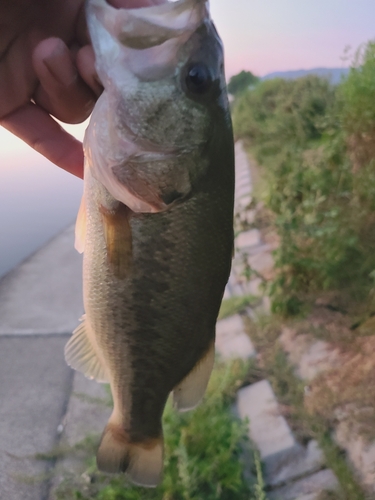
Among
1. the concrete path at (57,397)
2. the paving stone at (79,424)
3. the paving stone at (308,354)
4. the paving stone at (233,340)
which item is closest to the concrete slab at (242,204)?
the concrete path at (57,397)

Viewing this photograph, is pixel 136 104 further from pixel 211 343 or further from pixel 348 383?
pixel 348 383

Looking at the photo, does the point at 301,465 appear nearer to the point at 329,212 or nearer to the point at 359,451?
the point at 359,451

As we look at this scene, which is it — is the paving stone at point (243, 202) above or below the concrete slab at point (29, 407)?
above

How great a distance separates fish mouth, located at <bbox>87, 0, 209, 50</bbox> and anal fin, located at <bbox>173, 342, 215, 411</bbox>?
752 millimetres

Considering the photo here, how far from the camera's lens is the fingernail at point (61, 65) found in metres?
0.96

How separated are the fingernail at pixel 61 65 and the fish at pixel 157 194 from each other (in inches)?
4.7

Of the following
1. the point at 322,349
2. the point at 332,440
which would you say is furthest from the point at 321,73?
the point at 332,440

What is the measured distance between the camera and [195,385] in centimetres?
117

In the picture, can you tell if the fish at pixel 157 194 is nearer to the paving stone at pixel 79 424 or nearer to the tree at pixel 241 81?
the paving stone at pixel 79 424

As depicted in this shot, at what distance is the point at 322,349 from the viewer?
240 centimetres

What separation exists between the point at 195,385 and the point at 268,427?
1128mm

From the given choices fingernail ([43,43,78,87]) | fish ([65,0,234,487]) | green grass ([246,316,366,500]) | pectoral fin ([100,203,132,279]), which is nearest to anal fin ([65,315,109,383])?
fish ([65,0,234,487])

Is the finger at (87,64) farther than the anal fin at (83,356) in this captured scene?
No

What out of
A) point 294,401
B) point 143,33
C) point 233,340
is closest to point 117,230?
point 143,33
